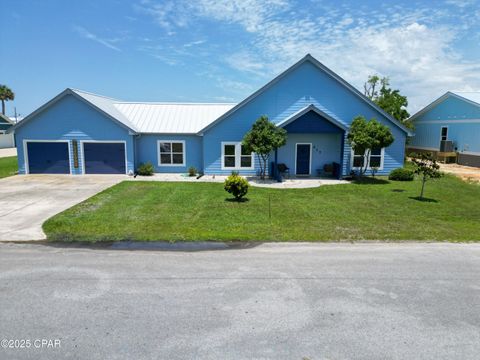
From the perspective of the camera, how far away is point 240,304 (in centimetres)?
573

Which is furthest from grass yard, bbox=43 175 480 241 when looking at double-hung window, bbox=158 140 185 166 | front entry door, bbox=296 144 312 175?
double-hung window, bbox=158 140 185 166

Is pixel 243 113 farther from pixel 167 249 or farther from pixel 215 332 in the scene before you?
pixel 215 332

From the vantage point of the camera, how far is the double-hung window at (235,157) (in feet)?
75.3

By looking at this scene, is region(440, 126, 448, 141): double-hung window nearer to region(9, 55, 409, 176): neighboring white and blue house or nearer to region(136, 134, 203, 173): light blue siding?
region(9, 55, 409, 176): neighboring white and blue house

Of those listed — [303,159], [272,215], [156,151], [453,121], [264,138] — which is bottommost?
[272,215]

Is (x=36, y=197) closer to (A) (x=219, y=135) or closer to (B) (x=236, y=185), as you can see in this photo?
(B) (x=236, y=185)

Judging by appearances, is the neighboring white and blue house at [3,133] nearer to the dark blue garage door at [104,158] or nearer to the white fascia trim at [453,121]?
the dark blue garage door at [104,158]

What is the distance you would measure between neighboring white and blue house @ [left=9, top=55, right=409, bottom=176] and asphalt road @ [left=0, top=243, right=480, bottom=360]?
1458 centimetres

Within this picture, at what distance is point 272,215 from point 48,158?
18157mm

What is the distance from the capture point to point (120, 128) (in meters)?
22.6

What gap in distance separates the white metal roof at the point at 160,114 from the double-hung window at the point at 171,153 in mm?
819

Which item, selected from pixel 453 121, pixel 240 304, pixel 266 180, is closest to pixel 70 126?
pixel 266 180

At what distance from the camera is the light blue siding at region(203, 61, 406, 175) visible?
22172 millimetres

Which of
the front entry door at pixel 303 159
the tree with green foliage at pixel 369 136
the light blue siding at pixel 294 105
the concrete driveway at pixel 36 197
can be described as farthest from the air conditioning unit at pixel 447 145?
the concrete driveway at pixel 36 197
